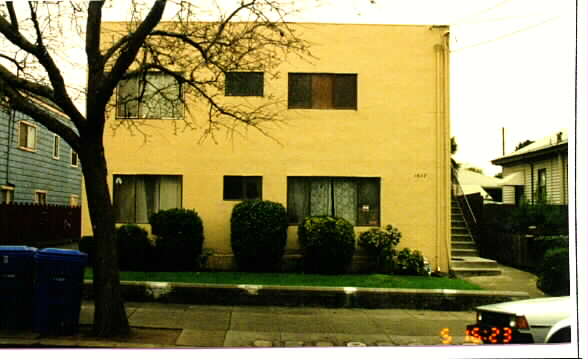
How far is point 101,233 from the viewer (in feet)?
28.7

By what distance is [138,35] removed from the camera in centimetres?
842

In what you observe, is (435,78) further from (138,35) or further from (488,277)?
(138,35)

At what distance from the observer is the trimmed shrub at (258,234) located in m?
12.9

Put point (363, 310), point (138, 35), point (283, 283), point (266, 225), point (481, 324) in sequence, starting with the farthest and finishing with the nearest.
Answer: point (266, 225) → point (283, 283) → point (363, 310) → point (138, 35) → point (481, 324)

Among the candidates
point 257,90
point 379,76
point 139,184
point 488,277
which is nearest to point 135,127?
point 139,184

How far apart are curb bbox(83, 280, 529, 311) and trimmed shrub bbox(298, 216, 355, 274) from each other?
172 centimetres

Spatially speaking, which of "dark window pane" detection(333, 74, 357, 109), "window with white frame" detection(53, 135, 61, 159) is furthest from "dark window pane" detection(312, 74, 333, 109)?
"window with white frame" detection(53, 135, 61, 159)

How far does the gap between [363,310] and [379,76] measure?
17.1 ft

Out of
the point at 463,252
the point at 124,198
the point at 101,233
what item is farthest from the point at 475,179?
the point at 101,233

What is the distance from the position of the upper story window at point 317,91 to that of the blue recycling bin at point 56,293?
6.58 m

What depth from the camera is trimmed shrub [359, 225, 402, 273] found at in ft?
43.8

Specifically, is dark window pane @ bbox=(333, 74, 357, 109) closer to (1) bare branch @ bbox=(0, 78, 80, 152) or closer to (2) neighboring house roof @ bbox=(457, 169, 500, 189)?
(1) bare branch @ bbox=(0, 78, 80, 152)

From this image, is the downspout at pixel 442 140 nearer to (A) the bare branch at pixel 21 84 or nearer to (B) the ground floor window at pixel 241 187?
(B) the ground floor window at pixel 241 187

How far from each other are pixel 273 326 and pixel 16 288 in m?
3.61
